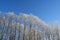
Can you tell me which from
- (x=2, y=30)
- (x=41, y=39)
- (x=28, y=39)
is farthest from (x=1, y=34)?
(x=41, y=39)

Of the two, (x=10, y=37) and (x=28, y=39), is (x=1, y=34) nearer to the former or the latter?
(x=10, y=37)

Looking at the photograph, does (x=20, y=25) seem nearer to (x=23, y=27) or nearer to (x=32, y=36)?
(x=23, y=27)

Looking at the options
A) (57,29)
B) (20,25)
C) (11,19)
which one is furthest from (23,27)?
(57,29)

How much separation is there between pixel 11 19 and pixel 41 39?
4655 mm

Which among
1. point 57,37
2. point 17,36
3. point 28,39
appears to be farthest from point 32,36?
point 57,37

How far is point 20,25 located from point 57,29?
4.89 m

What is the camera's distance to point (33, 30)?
837 inches

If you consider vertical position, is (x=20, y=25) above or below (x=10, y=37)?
above

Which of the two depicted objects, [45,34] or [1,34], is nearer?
[1,34]

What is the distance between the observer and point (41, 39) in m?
21.2

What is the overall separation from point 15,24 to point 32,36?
108 inches

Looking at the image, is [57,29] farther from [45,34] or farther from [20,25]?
[20,25]

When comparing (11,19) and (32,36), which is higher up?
(11,19)

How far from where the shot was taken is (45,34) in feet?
70.8
